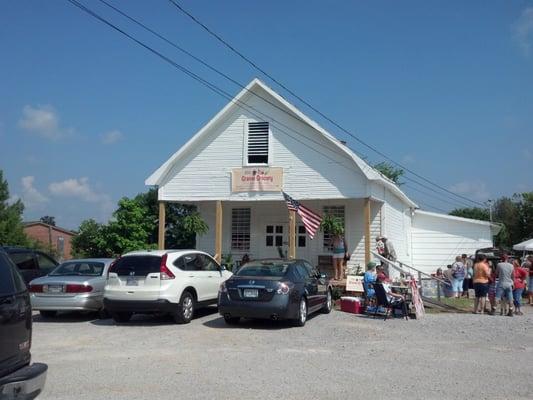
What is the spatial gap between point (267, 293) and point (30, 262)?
7.14 metres

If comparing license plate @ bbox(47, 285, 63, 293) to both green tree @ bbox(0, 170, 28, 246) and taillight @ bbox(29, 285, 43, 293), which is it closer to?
taillight @ bbox(29, 285, 43, 293)

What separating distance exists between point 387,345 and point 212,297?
5.21 metres

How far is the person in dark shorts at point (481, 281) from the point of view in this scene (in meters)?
15.7

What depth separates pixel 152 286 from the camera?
41.9 feet

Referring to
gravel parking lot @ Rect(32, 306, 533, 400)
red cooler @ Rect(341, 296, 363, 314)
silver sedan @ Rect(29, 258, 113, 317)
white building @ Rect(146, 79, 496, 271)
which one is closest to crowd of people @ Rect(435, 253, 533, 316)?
gravel parking lot @ Rect(32, 306, 533, 400)

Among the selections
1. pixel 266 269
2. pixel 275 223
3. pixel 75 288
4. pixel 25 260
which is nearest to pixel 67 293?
pixel 75 288

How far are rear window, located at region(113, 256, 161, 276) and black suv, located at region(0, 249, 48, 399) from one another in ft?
24.0

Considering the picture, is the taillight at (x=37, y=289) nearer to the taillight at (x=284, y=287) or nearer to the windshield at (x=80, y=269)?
the windshield at (x=80, y=269)

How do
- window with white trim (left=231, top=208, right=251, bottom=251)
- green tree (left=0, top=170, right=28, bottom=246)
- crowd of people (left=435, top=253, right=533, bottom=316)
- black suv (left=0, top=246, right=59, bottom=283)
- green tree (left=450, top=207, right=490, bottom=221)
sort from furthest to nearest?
green tree (left=450, top=207, right=490, bottom=221), green tree (left=0, top=170, right=28, bottom=246), window with white trim (left=231, top=208, right=251, bottom=251), crowd of people (left=435, top=253, right=533, bottom=316), black suv (left=0, top=246, right=59, bottom=283)

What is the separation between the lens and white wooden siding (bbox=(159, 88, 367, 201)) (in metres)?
20.8

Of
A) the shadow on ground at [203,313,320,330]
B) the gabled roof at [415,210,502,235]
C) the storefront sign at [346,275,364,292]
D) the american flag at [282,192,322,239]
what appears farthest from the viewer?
the gabled roof at [415,210,502,235]

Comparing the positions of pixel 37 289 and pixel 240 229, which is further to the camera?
pixel 240 229

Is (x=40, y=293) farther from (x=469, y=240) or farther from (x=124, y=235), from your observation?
(x=469, y=240)

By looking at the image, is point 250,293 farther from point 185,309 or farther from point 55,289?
point 55,289
